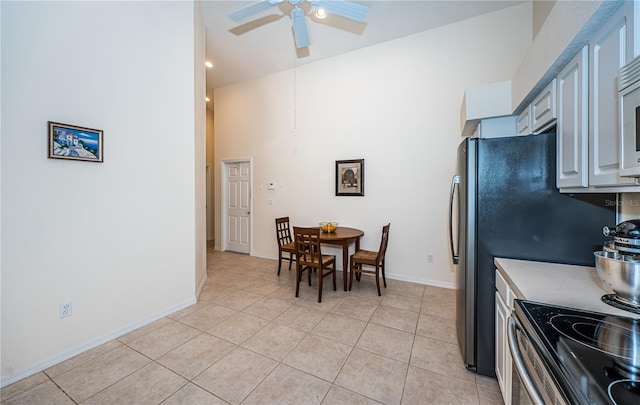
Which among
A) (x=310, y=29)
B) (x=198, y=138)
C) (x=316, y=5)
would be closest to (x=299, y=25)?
(x=316, y=5)

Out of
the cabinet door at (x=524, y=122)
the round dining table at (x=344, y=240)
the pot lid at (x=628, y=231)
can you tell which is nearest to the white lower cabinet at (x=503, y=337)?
the pot lid at (x=628, y=231)

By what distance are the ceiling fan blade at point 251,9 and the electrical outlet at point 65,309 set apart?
3014 mm

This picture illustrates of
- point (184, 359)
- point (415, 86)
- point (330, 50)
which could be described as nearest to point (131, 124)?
point (184, 359)

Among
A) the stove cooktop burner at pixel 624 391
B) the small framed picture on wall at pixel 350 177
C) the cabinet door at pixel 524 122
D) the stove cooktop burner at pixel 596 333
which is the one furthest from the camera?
the small framed picture on wall at pixel 350 177

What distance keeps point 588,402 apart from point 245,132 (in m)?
5.24

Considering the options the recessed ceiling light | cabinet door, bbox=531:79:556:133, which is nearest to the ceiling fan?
the recessed ceiling light

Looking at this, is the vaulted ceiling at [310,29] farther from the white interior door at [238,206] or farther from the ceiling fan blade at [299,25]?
the white interior door at [238,206]

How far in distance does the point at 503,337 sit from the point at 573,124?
1293 millimetres

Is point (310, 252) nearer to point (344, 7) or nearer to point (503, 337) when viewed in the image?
point (503, 337)

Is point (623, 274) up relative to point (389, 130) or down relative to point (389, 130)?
down

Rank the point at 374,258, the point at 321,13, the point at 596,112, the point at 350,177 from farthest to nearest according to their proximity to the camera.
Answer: the point at 350,177, the point at 374,258, the point at 321,13, the point at 596,112

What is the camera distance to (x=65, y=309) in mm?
1921

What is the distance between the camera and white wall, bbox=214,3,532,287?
3219 millimetres

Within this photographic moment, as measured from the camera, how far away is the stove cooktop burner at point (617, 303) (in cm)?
102
